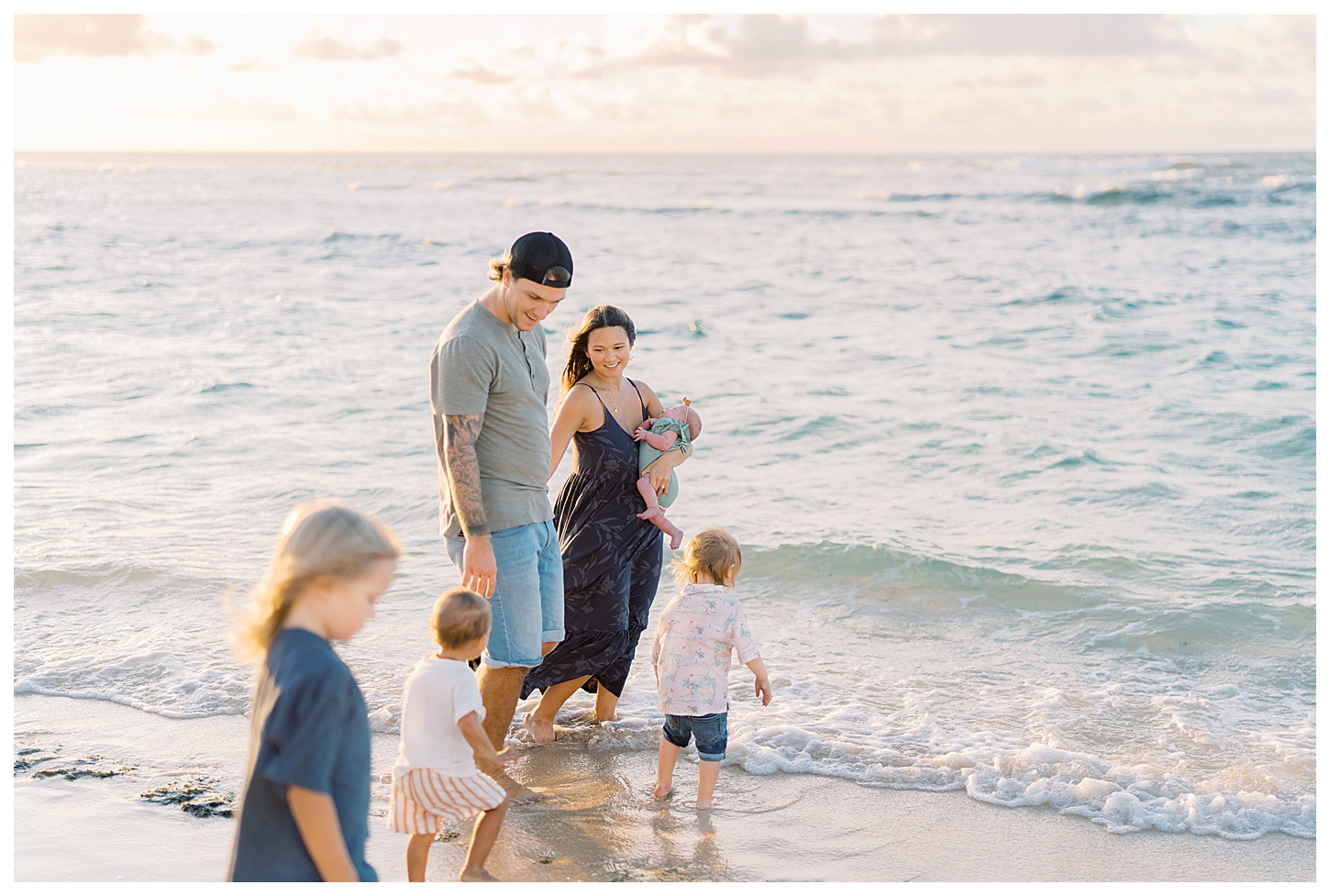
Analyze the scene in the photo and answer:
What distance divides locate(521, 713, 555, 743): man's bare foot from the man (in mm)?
651

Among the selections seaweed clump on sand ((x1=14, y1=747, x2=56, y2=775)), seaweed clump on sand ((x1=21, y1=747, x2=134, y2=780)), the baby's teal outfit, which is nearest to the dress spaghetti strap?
the baby's teal outfit

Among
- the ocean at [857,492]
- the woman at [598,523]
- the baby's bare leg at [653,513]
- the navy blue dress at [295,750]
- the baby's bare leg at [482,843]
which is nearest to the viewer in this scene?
the navy blue dress at [295,750]

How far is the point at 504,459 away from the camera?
12.0 ft

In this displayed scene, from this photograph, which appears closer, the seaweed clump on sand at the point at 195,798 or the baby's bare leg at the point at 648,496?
the seaweed clump on sand at the point at 195,798

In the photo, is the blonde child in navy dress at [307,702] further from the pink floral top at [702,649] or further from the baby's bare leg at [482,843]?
the pink floral top at [702,649]

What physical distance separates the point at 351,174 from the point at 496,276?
75358 millimetres

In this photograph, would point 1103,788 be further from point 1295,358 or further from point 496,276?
point 1295,358

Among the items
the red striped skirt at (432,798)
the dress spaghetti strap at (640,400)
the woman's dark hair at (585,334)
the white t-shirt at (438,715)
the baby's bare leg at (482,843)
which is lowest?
the baby's bare leg at (482,843)

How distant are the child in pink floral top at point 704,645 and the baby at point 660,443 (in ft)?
1.62

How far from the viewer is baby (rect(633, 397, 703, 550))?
440cm

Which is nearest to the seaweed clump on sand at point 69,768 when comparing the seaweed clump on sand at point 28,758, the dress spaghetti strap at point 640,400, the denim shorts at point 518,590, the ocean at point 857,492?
the seaweed clump on sand at point 28,758

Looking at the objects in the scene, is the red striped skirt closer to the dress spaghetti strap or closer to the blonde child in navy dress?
the blonde child in navy dress

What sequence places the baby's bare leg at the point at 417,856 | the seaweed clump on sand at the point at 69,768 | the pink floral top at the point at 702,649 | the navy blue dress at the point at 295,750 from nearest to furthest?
the navy blue dress at the point at 295,750 → the baby's bare leg at the point at 417,856 → the pink floral top at the point at 702,649 → the seaweed clump on sand at the point at 69,768

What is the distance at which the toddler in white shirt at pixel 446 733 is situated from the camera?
2926 mm
